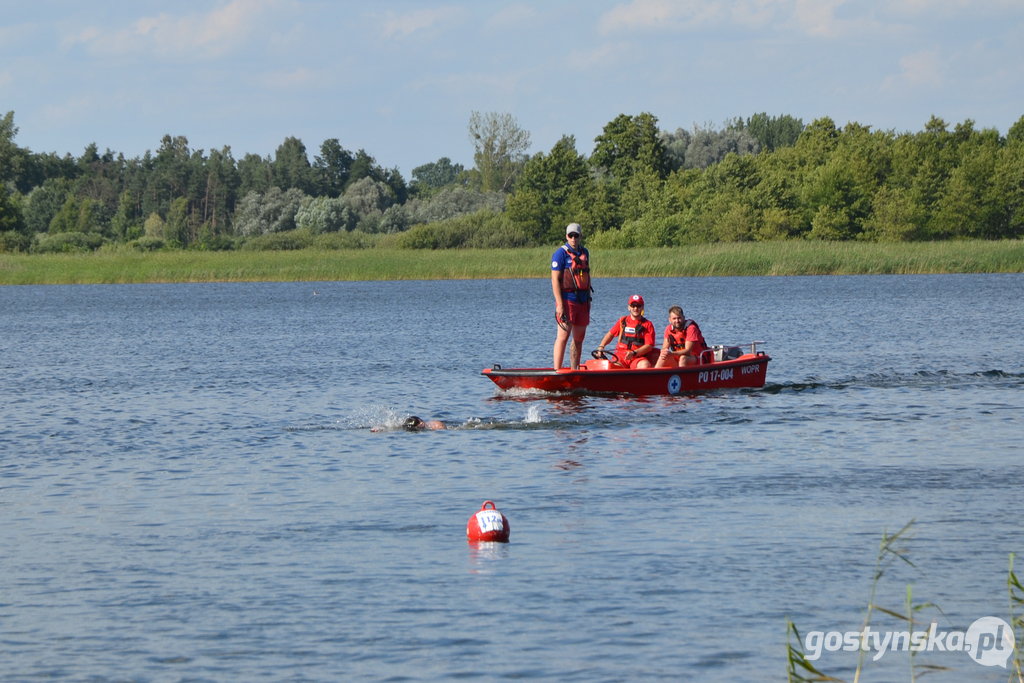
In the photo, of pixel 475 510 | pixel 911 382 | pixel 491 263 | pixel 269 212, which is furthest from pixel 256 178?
pixel 475 510

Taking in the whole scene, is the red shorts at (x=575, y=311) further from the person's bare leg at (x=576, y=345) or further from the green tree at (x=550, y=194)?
the green tree at (x=550, y=194)

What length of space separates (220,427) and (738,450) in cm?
719

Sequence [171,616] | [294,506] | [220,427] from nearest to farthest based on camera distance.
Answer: [171,616], [294,506], [220,427]

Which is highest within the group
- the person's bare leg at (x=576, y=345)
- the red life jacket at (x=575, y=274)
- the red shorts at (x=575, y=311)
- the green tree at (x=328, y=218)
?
the green tree at (x=328, y=218)

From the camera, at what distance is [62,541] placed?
40.0 feet

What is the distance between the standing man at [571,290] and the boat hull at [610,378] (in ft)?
0.93

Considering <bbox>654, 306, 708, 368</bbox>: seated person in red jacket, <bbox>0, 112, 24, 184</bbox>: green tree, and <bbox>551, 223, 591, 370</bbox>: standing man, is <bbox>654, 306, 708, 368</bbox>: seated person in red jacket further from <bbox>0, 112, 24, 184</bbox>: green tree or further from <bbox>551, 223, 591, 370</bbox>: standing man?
<bbox>0, 112, 24, 184</bbox>: green tree

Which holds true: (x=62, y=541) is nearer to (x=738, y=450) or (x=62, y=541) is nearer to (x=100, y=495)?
(x=100, y=495)

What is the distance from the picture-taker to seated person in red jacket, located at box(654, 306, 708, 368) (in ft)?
69.1

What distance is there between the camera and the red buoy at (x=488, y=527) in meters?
11.6

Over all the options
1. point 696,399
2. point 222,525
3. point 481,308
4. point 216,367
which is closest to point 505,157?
point 481,308

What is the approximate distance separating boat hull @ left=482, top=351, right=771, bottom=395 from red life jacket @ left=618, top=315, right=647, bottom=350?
1.40 ft

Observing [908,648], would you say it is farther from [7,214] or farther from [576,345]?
[7,214]

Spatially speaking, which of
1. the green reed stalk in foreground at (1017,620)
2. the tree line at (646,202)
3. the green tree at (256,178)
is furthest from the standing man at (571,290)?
the green tree at (256,178)
